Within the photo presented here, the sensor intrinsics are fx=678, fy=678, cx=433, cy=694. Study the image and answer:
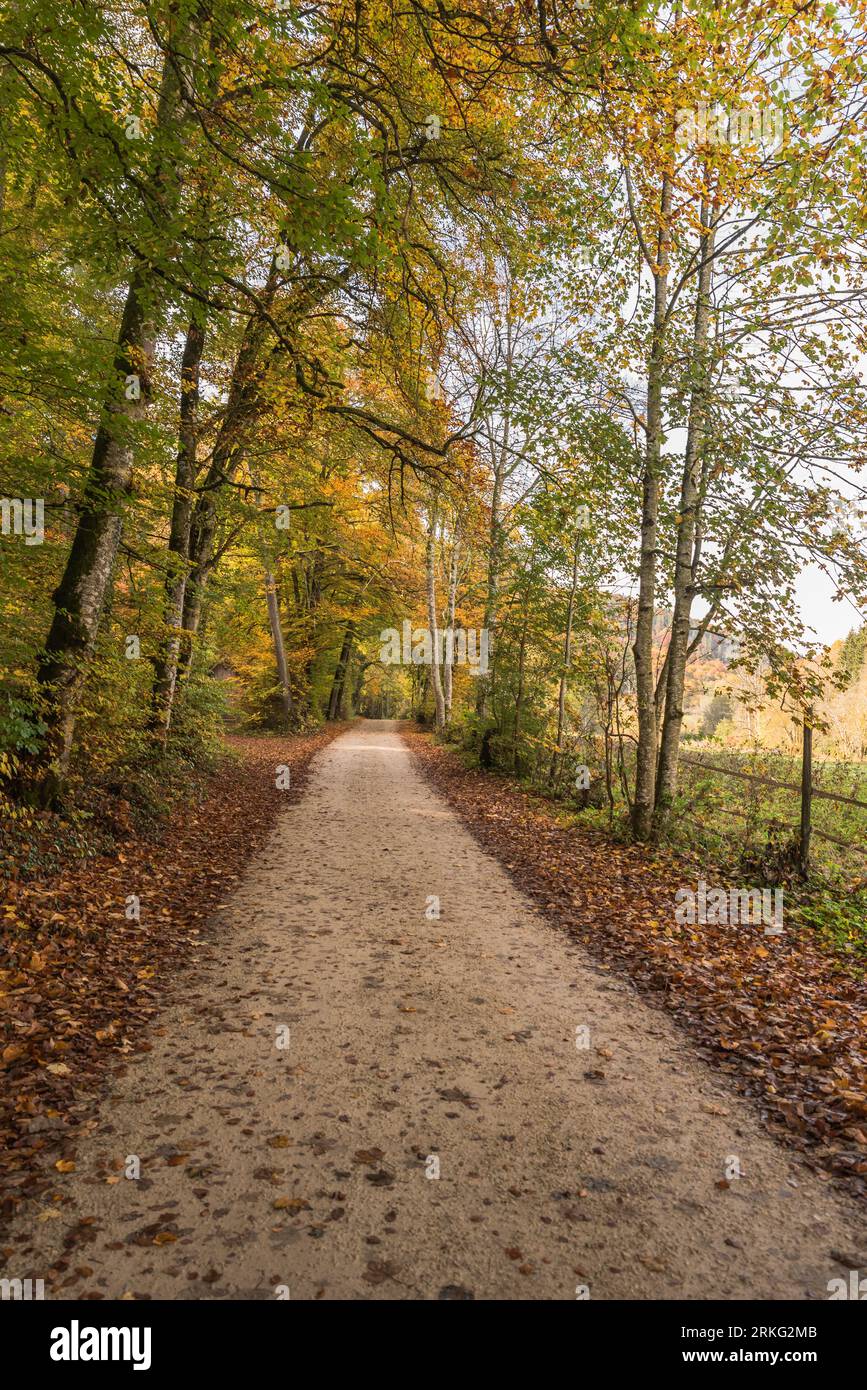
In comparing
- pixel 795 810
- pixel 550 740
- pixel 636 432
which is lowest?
pixel 795 810

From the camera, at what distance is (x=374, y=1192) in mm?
3182

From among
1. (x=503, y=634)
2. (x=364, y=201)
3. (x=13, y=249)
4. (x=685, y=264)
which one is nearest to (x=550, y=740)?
(x=503, y=634)

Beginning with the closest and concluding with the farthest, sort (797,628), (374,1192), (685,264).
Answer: (374,1192)
(797,628)
(685,264)

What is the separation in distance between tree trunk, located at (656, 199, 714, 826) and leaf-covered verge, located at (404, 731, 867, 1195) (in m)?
1.44

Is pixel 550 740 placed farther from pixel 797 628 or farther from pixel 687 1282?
pixel 687 1282

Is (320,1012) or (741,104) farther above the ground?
(741,104)

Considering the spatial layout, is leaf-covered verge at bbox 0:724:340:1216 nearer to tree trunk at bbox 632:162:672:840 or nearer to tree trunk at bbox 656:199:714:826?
tree trunk at bbox 632:162:672:840

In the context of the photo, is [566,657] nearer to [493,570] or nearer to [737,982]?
[493,570]

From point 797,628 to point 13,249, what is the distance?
911 centimetres

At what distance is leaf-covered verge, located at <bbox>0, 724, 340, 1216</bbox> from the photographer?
3547 mm

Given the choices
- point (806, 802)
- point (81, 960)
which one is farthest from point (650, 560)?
point (81, 960)

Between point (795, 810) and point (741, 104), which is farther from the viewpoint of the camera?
point (795, 810)

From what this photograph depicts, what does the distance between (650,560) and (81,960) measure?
8.41 m

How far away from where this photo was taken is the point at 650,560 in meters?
9.78
